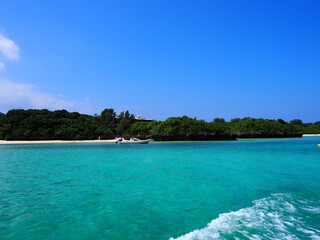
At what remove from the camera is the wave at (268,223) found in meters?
5.32

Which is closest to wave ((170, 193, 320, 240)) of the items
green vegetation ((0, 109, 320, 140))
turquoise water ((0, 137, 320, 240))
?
turquoise water ((0, 137, 320, 240))

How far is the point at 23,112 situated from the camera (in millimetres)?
70000

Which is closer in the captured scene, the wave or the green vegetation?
the wave

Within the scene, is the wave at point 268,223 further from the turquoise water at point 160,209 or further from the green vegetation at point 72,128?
the green vegetation at point 72,128

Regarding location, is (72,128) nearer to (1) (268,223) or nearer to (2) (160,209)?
(2) (160,209)

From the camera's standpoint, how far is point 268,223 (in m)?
6.14

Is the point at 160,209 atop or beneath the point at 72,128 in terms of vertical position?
beneath

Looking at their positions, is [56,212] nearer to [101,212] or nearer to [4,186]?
[101,212]

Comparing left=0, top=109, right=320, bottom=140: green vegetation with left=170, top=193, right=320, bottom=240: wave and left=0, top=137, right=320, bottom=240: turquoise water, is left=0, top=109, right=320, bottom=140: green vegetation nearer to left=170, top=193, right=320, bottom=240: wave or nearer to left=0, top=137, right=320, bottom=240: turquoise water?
left=0, top=137, right=320, bottom=240: turquoise water

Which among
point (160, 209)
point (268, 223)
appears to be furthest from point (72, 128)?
point (268, 223)

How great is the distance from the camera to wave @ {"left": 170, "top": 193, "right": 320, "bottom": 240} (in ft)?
17.5

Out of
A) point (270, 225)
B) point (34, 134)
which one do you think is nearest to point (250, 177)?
point (270, 225)

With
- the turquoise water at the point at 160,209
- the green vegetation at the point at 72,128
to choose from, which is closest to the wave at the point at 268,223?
the turquoise water at the point at 160,209

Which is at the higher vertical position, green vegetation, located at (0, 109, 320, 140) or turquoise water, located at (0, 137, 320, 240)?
green vegetation, located at (0, 109, 320, 140)
